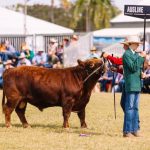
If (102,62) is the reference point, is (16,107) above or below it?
below

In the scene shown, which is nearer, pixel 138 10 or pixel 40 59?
pixel 138 10

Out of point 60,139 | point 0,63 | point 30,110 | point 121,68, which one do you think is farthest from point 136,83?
point 0,63

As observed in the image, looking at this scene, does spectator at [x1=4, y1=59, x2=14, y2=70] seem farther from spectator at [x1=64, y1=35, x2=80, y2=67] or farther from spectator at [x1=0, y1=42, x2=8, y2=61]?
spectator at [x1=64, y1=35, x2=80, y2=67]

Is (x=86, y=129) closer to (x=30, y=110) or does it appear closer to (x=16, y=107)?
(x=16, y=107)

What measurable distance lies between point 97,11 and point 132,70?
56.8 m

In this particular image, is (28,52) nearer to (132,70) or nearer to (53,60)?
(53,60)

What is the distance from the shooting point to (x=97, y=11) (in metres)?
69.1

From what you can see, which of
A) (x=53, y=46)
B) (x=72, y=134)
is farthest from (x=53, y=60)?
(x=72, y=134)

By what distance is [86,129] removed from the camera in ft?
47.3

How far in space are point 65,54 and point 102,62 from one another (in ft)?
48.2

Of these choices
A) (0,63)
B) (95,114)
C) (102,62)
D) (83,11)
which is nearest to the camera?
(102,62)

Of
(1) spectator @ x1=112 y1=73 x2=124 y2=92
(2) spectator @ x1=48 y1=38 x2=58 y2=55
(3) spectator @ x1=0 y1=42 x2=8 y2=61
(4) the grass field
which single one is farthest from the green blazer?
(3) spectator @ x1=0 y1=42 x2=8 y2=61

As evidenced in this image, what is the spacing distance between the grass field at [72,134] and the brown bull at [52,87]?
1.53ft

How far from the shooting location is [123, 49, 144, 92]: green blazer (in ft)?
41.3
